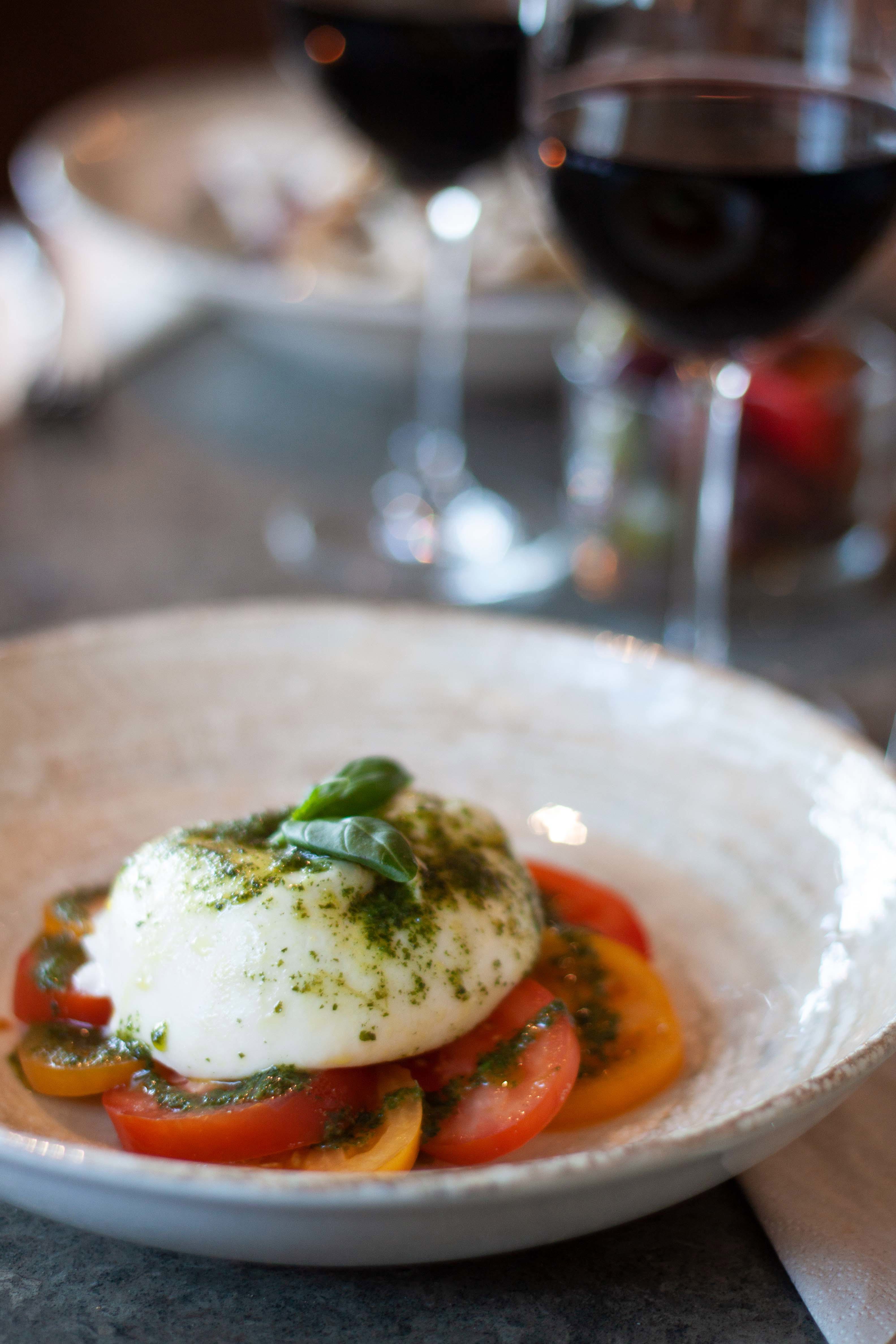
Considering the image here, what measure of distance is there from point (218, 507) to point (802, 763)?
106 centimetres

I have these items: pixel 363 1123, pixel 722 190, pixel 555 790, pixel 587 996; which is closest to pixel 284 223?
pixel 722 190

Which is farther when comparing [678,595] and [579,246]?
[678,595]

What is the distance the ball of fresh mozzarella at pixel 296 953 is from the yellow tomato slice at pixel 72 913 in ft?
0.06

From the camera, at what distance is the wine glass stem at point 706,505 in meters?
1.43

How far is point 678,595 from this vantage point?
149cm

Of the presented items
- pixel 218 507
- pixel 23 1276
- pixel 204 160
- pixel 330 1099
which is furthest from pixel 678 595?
pixel 204 160

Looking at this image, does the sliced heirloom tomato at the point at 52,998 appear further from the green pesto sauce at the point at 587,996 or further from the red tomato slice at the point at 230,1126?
the green pesto sauce at the point at 587,996

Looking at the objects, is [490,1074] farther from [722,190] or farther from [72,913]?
[722,190]

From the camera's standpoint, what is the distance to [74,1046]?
2.60 ft

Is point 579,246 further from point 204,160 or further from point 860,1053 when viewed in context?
point 204,160

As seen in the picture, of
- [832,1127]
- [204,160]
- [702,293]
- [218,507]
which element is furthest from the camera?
[204,160]

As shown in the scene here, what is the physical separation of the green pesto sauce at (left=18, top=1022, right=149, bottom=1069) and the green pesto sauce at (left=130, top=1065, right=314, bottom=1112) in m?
0.02

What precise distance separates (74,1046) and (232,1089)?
0.35 feet

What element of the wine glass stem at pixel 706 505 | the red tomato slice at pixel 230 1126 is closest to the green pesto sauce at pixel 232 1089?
the red tomato slice at pixel 230 1126
